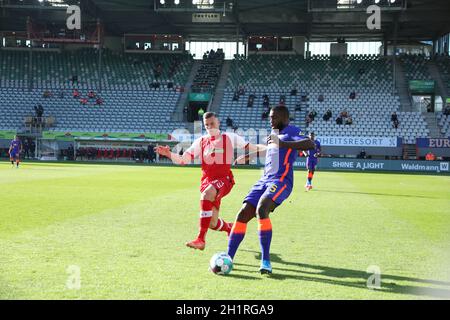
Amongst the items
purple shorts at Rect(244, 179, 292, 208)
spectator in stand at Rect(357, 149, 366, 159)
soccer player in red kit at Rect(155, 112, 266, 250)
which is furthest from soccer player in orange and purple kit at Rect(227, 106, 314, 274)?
spectator in stand at Rect(357, 149, 366, 159)

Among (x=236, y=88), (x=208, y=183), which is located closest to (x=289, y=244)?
(x=208, y=183)

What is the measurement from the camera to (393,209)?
1541cm

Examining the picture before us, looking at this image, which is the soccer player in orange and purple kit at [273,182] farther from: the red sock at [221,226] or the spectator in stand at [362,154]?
the spectator in stand at [362,154]

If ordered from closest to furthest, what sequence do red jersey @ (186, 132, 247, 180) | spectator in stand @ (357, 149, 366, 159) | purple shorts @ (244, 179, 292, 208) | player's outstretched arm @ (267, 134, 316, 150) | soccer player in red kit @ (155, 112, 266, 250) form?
player's outstretched arm @ (267, 134, 316, 150)
purple shorts @ (244, 179, 292, 208)
soccer player in red kit @ (155, 112, 266, 250)
red jersey @ (186, 132, 247, 180)
spectator in stand @ (357, 149, 366, 159)

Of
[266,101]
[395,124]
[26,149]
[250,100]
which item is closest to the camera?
[395,124]

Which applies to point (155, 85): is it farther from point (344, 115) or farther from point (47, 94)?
point (344, 115)

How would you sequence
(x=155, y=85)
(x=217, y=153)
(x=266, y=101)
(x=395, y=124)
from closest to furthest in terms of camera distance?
(x=217, y=153) < (x=395, y=124) < (x=266, y=101) < (x=155, y=85)

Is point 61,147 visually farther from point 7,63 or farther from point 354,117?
point 354,117

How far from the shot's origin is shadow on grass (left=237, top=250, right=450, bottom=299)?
611 centimetres

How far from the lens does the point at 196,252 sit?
8352mm

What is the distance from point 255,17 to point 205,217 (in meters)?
47.9

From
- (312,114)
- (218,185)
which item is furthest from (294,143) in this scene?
(312,114)

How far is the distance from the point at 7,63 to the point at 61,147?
1706 centimetres

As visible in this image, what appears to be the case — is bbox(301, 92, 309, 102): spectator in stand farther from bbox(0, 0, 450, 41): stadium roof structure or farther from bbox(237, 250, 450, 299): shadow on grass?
bbox(237, 250, 450, 299): shadow on grass
